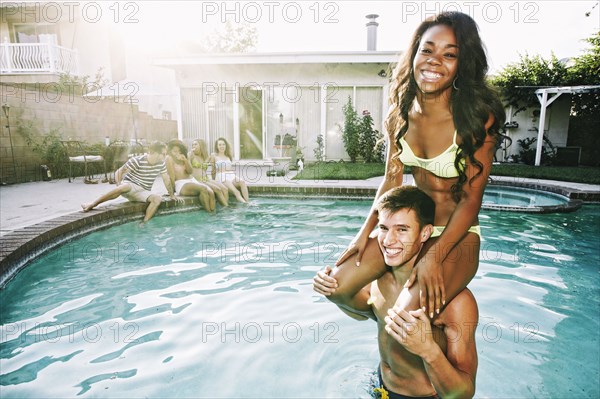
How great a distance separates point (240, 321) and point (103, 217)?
125 inches

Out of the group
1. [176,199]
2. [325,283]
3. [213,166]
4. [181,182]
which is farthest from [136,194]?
[325,283]

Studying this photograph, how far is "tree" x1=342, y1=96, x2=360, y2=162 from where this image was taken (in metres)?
11.8

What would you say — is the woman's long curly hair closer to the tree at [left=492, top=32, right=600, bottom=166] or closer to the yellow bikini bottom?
the yellow bikini bottom

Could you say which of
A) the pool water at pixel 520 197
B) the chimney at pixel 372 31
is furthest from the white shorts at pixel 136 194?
the chimney at pixel 372 31

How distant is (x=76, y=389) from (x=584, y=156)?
16.6 metres

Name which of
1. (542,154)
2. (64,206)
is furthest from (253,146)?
(542,154)

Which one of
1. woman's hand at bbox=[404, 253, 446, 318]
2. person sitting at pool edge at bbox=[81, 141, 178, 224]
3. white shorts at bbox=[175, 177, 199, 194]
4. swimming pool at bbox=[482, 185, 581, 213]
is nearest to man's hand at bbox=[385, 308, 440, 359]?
woman's hand at bbox=[404, 253, 446, 318]

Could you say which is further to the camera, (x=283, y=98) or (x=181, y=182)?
(x=283, y=98)

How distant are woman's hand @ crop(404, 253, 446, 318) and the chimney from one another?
1273 centimetres

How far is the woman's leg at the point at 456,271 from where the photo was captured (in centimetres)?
154

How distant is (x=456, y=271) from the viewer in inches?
Answer: 61.5

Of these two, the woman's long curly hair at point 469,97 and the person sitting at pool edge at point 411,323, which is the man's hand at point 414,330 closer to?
the person sitting at pool edge at point 411,323

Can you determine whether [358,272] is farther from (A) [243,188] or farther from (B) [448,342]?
(A) [243,188]

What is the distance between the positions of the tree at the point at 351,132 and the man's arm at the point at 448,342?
34.4 feet
